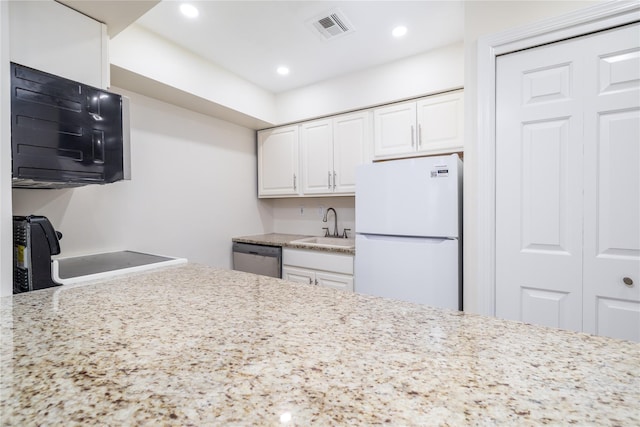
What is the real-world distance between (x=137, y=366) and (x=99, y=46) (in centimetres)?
163

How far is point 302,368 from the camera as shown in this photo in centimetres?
52

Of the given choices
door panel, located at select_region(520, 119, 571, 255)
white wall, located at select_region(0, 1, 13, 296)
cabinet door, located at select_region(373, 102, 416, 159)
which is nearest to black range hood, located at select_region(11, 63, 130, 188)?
white wall, located at select_region(0, 1, 13, 296)

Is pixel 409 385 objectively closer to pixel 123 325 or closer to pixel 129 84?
pixel 123 325

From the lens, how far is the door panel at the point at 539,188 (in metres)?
1.38

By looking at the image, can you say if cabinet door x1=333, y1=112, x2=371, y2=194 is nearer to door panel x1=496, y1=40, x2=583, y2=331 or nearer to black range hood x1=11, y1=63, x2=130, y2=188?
door panel x1=496, y1=40, x2=583, y2=331

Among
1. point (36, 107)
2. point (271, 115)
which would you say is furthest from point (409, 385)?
point (271, 115)

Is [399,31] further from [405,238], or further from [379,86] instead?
[405,238]

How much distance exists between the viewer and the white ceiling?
1798 millimetres

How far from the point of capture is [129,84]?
82.2 inches

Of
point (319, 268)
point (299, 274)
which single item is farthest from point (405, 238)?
point (299, 274)

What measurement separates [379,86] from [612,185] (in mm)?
1775

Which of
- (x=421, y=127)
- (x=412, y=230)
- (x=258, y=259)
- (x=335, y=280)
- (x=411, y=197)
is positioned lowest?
(x=335, y=280)

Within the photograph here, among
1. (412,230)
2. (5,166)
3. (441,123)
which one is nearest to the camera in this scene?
(5,166)

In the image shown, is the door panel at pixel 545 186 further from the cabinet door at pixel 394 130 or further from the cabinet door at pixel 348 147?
the cabinet door at pixel 348 147
